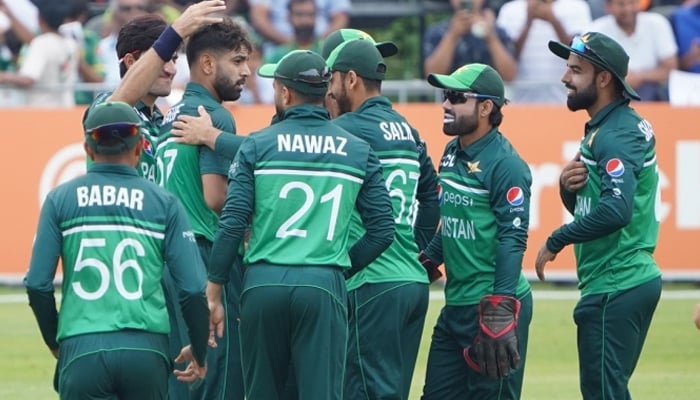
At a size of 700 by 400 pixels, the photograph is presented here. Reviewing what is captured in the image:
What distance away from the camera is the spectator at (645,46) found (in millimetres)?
17906

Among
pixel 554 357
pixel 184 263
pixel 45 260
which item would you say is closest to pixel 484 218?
pixel 184 263

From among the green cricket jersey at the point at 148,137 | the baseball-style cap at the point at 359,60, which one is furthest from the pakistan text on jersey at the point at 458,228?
the green cricket jersey at the point at 148,137

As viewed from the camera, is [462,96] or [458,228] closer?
[458,228]

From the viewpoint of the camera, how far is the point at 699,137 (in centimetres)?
1655

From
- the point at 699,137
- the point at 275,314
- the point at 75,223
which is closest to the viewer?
the point at 75,223

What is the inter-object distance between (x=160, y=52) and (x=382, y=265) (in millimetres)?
1810

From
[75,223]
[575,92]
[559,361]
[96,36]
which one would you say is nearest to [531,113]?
[559,361]

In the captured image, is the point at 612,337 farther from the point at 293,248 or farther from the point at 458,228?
the point at 293,248

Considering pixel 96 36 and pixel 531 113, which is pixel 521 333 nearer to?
pixel 531 113

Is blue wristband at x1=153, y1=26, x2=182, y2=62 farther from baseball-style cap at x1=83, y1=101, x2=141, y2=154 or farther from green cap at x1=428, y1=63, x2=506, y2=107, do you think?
green cap at x1=428, y1=63, x2=506, y2=107

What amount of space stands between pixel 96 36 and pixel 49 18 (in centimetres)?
107

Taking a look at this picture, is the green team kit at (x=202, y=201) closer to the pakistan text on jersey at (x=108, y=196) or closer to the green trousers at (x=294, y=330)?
the green trousers at (x=294, y=330)

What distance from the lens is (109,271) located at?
668cm

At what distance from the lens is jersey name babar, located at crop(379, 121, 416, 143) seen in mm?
8562
